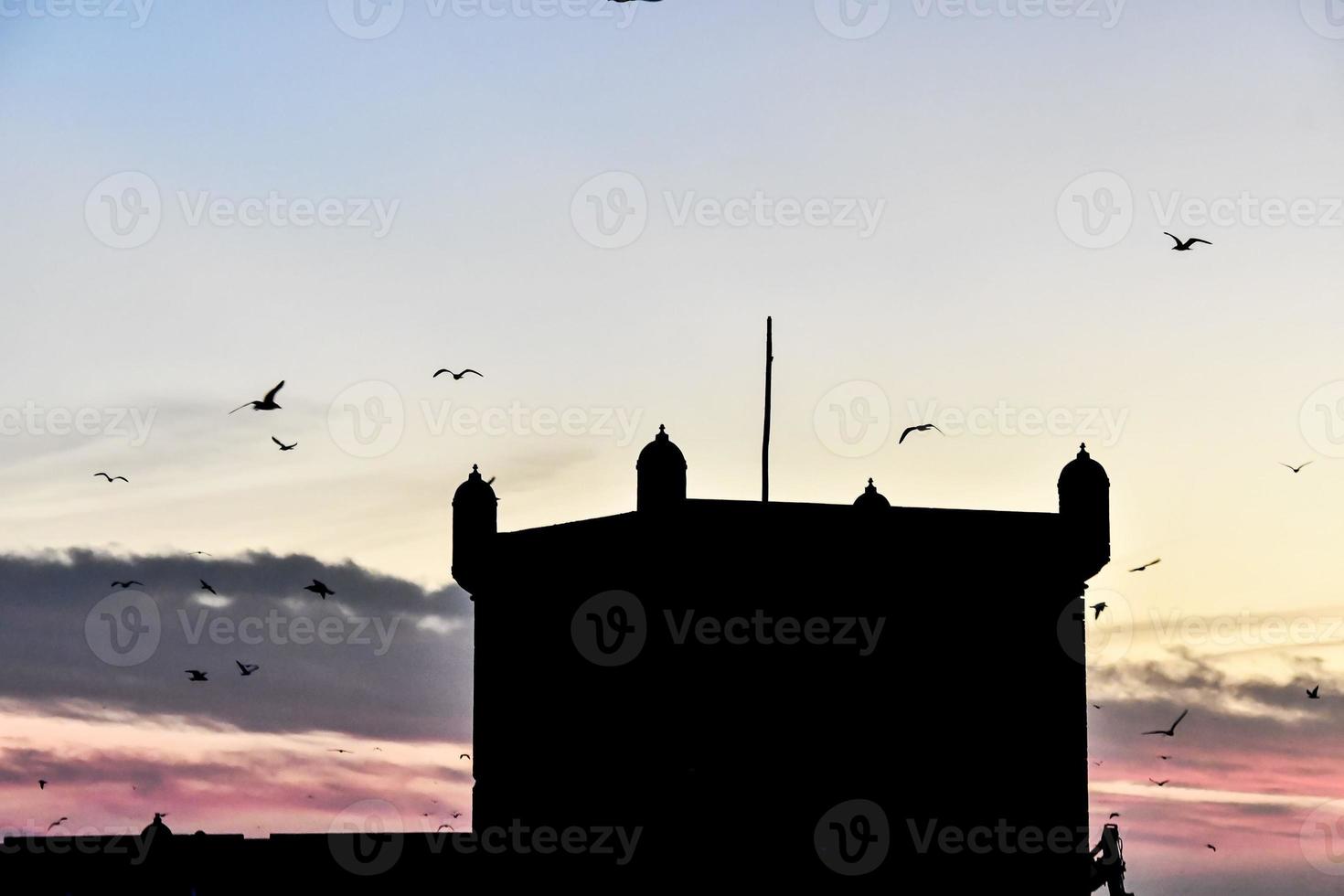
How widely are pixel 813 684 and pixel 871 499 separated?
494cm

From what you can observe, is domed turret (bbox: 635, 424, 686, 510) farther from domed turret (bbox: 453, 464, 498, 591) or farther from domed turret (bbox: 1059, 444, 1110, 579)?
domed turret (bbox: 1059, 444, 1110, 579)

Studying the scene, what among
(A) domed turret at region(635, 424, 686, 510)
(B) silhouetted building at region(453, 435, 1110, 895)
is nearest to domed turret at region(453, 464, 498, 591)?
(B) silhouetted building at region(453, 435, 1110, 895)

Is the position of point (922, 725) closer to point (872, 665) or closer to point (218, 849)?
point (872, 665)

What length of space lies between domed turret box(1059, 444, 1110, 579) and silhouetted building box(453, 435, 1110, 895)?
0.16 ft

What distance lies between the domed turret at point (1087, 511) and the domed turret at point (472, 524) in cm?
1247

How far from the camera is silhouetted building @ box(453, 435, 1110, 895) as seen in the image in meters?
37.5

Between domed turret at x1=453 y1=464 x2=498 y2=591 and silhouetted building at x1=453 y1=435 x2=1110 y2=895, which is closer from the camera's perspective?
silhouetted building at x1=453 y1=435 x2=1110 y2=895

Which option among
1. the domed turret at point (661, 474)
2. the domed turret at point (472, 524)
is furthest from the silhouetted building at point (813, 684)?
the domed turret at point (472, 524)

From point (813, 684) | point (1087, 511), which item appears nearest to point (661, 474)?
point (813, 684)

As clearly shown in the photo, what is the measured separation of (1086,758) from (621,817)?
9.70 meters

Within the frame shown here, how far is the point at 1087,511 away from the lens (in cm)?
3981

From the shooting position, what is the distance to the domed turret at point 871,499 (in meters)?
40.3

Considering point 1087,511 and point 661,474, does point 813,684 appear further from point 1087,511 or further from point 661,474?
point 1087,511

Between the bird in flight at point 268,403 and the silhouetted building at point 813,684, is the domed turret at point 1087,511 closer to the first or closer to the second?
the silhouetted building at point 813,684
